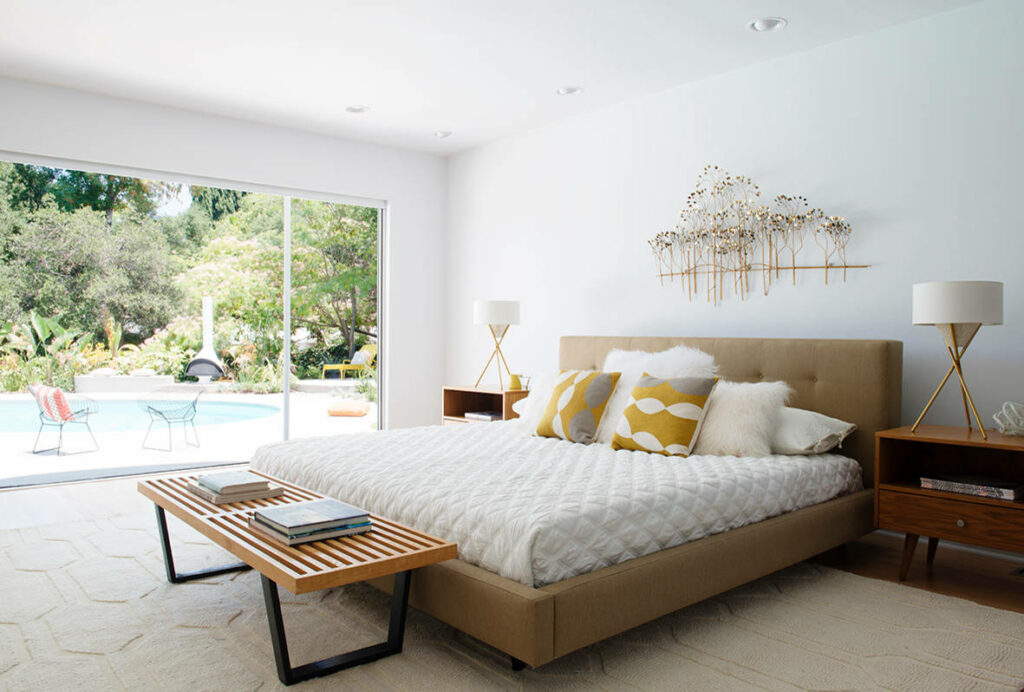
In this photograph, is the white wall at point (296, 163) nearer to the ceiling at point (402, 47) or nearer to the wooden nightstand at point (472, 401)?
the ceiling at point (402, 47)

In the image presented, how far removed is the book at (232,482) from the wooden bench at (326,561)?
0.53 ft

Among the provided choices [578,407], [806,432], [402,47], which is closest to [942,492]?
[806,432]

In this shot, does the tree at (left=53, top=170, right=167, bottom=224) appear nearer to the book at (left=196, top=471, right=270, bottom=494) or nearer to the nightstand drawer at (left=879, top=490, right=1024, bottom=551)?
the book at (left=196, top=471, right=270, bottom=494)

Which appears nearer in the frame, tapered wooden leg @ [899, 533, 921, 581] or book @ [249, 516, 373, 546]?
book @ [249, 516, 373, 546]

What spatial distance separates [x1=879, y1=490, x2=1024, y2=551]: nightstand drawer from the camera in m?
2.66

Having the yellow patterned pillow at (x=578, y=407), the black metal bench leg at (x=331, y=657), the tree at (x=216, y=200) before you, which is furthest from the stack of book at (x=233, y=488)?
the tree at (x=216, y=200)

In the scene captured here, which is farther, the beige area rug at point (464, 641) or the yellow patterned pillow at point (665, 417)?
the yellow patterned pillow at point (665, 417)

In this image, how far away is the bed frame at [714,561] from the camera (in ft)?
6.41

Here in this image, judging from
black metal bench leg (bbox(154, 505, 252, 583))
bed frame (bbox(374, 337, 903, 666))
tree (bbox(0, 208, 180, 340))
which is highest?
tree (bbox(0, 208, 180, 340))

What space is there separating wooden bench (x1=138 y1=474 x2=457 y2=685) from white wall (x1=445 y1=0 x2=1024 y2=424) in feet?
8.57

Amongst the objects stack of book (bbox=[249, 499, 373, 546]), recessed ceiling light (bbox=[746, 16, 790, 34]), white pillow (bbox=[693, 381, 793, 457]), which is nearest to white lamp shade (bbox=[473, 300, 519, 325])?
white pillow (bbox=[693, 381, 793, 457])

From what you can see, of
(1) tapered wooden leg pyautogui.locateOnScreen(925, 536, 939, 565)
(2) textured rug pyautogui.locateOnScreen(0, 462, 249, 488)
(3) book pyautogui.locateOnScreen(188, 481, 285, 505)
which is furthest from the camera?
(2) textured rug pyautogui.locateOnScreen(0, 462, 249, 488)

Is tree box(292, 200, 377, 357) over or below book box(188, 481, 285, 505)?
over

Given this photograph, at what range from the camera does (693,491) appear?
99.3 inches
